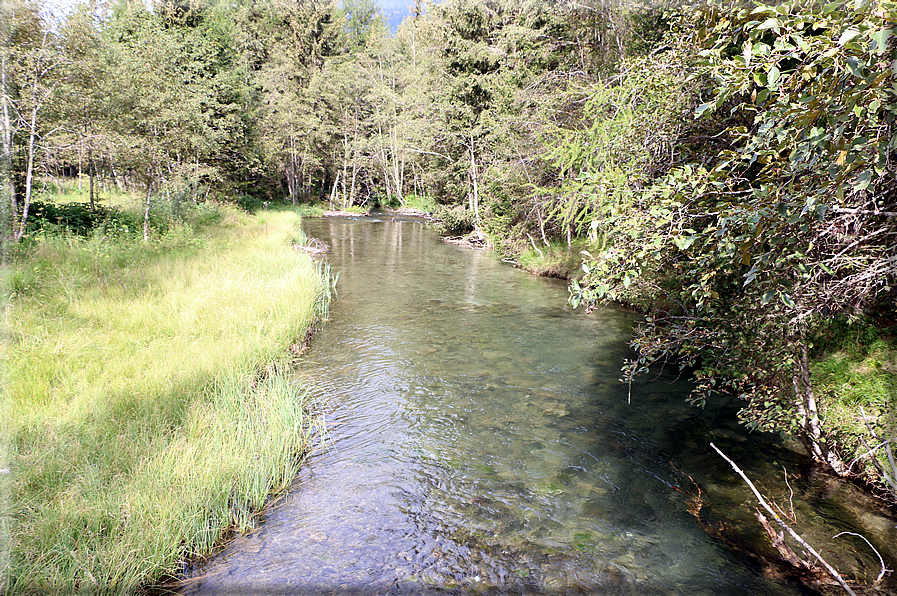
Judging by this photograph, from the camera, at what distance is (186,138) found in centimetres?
1977

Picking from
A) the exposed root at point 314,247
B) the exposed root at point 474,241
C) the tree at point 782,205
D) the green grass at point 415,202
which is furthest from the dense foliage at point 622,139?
the green grass at point 415,202

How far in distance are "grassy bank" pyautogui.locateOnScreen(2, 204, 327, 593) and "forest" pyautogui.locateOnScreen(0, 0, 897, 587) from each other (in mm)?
103

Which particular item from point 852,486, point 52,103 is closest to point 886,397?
point 852,486

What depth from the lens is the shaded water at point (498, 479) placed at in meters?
3.94

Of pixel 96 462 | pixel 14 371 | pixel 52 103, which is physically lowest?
pixel 96 462

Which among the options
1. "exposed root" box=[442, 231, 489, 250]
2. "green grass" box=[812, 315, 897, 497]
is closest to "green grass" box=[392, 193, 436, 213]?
"exposed root" box=[442, 231, 489, 250]

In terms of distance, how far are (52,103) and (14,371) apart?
831 cm

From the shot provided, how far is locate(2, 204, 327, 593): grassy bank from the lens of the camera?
11.5 ft

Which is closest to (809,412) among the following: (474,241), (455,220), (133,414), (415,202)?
(133,414)

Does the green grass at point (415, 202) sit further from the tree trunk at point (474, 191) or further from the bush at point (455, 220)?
the tree trunk at point (474, 191)

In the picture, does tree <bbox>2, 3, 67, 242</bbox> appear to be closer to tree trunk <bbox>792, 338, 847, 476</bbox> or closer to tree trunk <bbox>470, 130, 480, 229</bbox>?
tree trunk <bbox>792, 338, 847, 476</bbox>

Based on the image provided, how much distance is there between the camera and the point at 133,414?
204 inches

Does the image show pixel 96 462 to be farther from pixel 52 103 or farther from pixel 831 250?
pixel 52 103

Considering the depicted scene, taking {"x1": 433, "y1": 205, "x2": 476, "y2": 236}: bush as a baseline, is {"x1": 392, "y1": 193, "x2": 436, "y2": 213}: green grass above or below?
above
